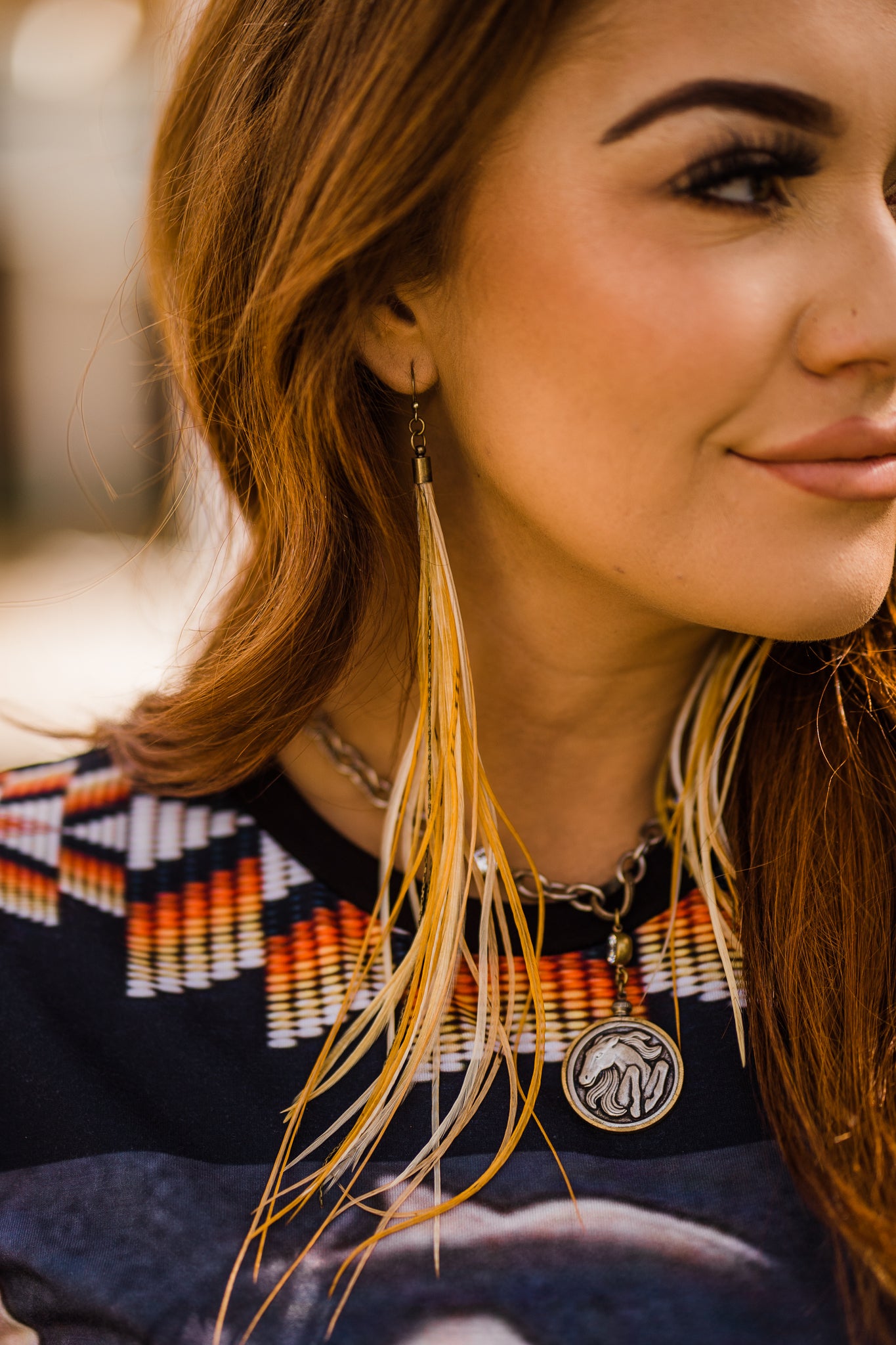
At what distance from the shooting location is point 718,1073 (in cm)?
138

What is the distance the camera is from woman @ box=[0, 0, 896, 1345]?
1231mm

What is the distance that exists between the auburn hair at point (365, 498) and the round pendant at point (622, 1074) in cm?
11

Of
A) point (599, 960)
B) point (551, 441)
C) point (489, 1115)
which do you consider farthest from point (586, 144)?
point (489, 1115)

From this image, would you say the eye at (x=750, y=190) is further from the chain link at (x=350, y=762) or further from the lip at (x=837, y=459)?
the chain link at (x=350, y=762)

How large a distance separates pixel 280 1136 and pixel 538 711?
0.62 meters

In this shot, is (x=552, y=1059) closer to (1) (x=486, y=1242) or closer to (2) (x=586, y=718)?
(1) (x=486, y=1242)

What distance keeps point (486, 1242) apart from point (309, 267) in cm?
106

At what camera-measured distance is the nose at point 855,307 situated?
1.20m

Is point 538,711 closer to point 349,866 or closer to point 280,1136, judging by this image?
point 349,866

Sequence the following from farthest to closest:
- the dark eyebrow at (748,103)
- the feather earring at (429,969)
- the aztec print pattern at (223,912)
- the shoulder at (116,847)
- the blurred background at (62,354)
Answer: the blurred background at (62,354), the shoulder at (116,847), the aztec print pattern at (223,912), the feather earring at (429,969), the dark eyebrow at (748,103)

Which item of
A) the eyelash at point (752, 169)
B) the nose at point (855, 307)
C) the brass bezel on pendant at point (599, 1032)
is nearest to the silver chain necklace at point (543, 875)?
the brass bezel on pendant at point (599, 1032)

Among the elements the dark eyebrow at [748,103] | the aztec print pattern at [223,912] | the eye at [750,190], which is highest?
the dark eyebrow at [748,103]

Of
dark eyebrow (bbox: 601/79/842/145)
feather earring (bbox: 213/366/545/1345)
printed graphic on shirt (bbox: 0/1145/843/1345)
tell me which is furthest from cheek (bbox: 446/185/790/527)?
printed graphic on shirt (bbox: 0/1145/843/1345)

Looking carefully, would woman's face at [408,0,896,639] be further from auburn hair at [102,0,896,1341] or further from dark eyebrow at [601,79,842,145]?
auburn hair at [102,0,896,1341]
